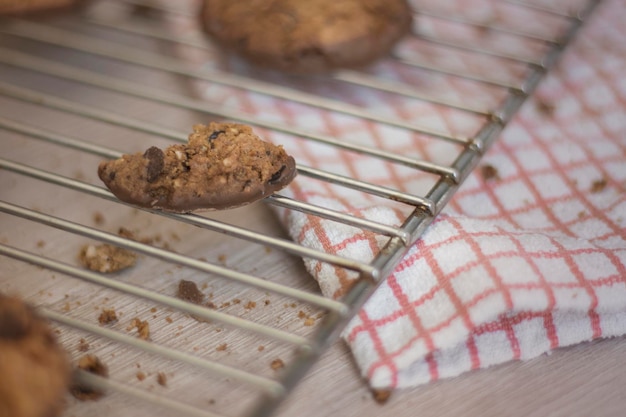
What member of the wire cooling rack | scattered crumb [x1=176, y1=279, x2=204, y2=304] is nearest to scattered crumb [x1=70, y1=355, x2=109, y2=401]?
the wire cooling rack

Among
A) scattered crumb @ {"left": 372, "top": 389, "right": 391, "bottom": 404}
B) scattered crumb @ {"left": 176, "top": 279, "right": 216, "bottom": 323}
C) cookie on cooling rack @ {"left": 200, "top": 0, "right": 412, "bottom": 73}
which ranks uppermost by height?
cookie on cooling rack @ {"left": 200, "top": 0, "right": 412, "bottom": 73}

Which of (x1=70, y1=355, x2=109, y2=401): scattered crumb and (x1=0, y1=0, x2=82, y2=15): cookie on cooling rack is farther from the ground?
(x1=0, y1=0, x2=82, y2=15): cookie on cooling rack

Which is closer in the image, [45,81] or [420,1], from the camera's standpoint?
[45,81]

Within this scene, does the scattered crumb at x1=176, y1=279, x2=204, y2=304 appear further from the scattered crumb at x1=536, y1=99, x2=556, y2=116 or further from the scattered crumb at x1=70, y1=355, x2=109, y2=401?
the scattered crumb at x1=536, y1=99, x2=556, y2=116

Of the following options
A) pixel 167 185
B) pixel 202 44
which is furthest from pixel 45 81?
pixel 167 185

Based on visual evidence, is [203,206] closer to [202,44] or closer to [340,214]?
[340,214]

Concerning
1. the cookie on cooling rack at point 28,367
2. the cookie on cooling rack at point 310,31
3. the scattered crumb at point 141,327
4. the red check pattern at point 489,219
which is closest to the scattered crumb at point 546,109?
the red check pattern at point 489,219

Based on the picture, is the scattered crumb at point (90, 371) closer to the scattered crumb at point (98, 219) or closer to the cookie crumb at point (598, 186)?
the scattered crumb at point (98, 219)
